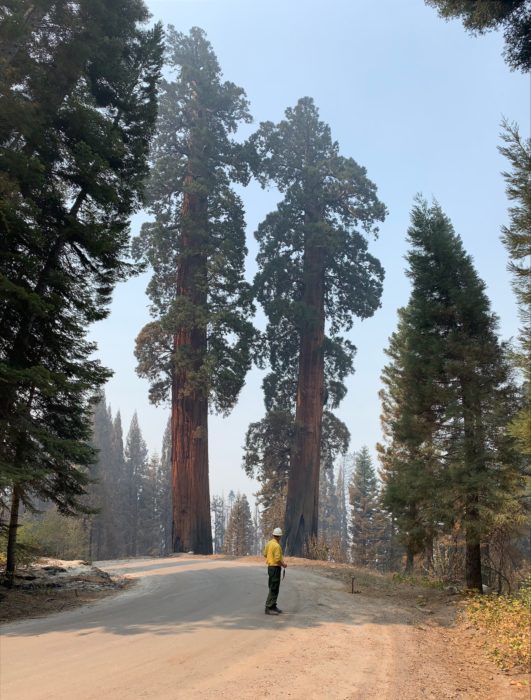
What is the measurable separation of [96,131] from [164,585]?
10.4m

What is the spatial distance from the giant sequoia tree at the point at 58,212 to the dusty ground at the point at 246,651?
9.88ft

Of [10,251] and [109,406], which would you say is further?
[109,406]

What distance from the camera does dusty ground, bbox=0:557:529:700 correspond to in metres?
4.88

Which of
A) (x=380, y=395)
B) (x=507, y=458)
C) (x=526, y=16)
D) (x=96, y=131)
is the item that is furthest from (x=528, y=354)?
(x=380, y=395)

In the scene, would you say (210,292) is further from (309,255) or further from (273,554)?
(273,554)

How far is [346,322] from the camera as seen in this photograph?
2605 centimetres

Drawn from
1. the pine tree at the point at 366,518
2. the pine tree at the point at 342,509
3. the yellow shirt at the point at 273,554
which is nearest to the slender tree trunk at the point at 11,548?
the yellow shirt at the point at 273,554

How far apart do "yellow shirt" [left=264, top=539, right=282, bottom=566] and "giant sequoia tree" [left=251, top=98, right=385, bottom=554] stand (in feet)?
48.7

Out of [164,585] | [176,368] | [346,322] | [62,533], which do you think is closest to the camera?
[164,585]

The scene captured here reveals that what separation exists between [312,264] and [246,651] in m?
21.0

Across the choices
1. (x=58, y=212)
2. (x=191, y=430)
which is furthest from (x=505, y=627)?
(x=191, y=430)

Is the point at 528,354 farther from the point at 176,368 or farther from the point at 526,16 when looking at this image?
the point at 176,368

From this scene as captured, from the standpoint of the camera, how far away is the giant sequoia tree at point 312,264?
79.9ft

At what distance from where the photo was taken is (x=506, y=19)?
10000 millimetres
